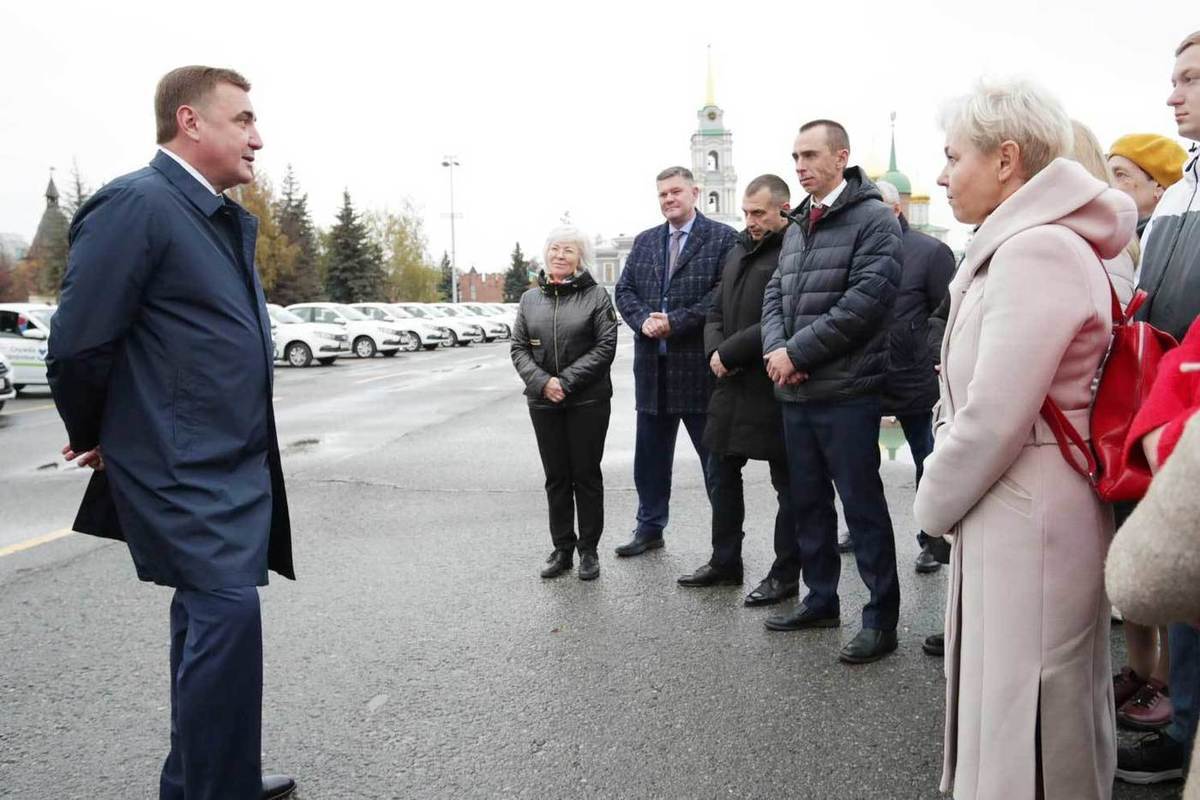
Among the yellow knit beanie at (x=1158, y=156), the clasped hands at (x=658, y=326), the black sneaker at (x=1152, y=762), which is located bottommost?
the black sneaker at (x=1152, y=762)

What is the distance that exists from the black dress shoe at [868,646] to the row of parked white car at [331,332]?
8.80m

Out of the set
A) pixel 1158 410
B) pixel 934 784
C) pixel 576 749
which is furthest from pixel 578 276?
pixel 1158 410

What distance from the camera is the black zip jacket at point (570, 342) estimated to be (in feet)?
17.6

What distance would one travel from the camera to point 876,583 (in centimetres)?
416

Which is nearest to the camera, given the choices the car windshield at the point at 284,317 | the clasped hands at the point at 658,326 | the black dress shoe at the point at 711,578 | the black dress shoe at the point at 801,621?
the black dress shoe at the point at 801,621

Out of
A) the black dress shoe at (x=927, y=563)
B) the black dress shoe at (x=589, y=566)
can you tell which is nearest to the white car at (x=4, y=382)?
Answer: the black dress shoe at (x=589, y=566)

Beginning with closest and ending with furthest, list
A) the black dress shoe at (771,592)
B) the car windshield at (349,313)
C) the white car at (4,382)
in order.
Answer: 1. the black dress shoe at (771,592)
2. the white car at (4,382)
3. the car windshield at (349,313)

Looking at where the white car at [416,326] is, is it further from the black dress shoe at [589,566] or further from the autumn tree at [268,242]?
the black dress shoe at [589,566]

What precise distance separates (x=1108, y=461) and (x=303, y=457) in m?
8.97

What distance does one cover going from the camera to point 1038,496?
2.36m

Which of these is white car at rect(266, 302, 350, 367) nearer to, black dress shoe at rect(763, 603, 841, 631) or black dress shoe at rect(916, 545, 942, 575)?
black dress shoe at rect(916, 545, 942, 575)

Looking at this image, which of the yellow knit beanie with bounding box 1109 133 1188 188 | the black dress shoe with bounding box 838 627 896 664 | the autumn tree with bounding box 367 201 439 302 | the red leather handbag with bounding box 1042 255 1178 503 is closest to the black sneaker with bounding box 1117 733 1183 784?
the black dress shoe with bounding box 838 627 896 664

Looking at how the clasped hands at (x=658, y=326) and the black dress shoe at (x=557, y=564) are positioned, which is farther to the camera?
the clasped hands at (x=658, y=326)

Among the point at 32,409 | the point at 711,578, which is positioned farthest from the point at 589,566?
the point at 32,409
